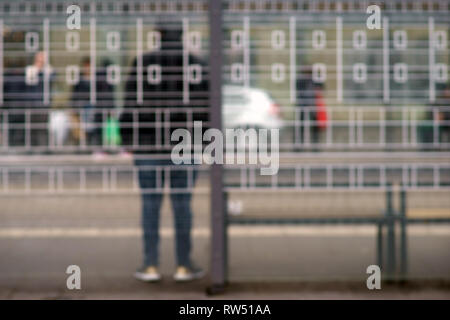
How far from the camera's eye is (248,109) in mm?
6965

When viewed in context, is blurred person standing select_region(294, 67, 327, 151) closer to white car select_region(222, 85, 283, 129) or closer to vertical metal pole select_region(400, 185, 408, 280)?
white car select_region(222, 85, 283, 129)

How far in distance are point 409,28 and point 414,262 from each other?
176 centimetres

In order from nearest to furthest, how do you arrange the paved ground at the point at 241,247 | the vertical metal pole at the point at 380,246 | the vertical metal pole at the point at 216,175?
the vertical metal pole at the point at 216,175 < the paved ground at the point at 241,247 < the vertical metal pole at the point at 380,246

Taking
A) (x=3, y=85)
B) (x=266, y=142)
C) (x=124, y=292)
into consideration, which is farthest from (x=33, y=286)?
(x=266, y=142)

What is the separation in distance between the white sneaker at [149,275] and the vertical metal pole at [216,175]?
0.48 metres

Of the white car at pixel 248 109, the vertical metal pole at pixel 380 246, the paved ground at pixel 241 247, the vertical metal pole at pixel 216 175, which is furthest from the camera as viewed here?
the vertical metal pole at pixel 380 246

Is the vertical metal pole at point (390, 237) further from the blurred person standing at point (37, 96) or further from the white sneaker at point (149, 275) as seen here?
the blurred person standing at point (37, 96)

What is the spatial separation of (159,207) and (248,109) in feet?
3.23

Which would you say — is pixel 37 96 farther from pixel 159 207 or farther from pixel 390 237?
pixel 390 237

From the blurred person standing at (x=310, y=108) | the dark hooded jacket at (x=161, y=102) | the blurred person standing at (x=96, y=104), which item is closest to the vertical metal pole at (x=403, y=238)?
the blurred person standing at (x=310, y=108)

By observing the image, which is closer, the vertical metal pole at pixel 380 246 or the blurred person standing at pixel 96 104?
the blurred person standing at pixel 96 104

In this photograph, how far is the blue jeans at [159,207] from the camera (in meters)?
6.92

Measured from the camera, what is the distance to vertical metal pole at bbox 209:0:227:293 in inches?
261

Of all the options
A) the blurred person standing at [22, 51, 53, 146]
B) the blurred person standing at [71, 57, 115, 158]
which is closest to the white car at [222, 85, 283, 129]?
the blurred person standing at [71, 57, 115, 158]
